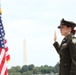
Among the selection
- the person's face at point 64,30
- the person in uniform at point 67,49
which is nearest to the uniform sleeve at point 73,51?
the person in uniform at point 67,49

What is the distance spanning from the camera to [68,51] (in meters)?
8.89

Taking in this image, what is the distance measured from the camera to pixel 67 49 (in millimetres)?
8875

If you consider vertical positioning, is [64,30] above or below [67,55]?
above

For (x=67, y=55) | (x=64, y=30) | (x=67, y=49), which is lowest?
(x=67, y=55)

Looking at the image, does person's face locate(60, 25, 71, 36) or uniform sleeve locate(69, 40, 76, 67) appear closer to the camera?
uniform sleeve locate(69, 40, 76, 67)

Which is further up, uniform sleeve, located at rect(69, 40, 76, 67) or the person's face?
the person's face

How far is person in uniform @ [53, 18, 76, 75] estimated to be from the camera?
871 cm

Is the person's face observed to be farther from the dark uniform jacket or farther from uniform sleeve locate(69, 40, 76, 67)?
uniform sleeve locate(69, 40, 76, 67)

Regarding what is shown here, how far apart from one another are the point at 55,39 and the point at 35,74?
7841cm

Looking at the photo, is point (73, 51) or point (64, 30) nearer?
point (73, 51)

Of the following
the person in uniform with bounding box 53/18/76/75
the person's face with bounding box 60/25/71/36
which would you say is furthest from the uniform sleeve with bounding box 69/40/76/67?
the person's face with bounding box 60/25/71/36

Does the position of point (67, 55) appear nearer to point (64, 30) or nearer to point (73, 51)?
point (73, 51)

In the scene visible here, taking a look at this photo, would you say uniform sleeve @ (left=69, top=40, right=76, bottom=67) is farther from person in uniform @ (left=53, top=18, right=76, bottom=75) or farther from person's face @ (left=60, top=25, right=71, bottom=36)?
person's face @ (left=60, top=25, right=71, bottom=36)

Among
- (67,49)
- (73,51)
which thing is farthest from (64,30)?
(73,51)
